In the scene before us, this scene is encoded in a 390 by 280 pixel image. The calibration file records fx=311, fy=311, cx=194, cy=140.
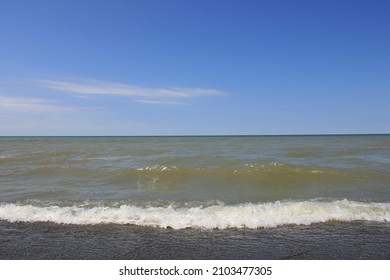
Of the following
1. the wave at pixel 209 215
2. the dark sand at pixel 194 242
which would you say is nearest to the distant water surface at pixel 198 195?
the wave at pixel 209 215

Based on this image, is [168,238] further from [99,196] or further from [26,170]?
[26,170]

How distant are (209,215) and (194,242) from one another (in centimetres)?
183

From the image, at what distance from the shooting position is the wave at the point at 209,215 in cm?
704

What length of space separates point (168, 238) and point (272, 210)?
3261 mm

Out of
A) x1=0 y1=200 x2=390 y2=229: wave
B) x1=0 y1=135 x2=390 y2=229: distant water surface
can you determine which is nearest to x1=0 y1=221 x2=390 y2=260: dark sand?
x1=0 y1=200 x2=390 y2=229: wave

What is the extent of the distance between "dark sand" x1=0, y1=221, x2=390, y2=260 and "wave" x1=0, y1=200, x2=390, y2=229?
37cm

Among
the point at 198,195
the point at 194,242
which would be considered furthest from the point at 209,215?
the point at 198,195

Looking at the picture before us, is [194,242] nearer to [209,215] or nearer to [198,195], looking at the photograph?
[209,215]

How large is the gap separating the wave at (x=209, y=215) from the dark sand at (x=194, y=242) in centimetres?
37

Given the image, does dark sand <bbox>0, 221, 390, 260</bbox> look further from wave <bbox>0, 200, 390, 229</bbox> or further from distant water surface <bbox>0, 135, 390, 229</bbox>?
distant water surface <bbox>0, 135, 390, 229</bbox>

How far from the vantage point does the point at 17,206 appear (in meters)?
8.90
